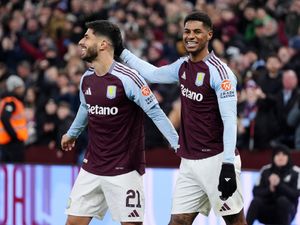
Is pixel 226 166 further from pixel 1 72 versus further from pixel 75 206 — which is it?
pixel 1 72

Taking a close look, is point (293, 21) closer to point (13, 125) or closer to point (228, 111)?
point (13, 125)

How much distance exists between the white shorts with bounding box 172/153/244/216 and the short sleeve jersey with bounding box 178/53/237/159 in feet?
0.26

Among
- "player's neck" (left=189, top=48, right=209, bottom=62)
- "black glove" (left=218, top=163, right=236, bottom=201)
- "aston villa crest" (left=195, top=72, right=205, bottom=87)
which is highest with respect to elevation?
"player's neck" (left=189, top=48, right=209, bottom=62)

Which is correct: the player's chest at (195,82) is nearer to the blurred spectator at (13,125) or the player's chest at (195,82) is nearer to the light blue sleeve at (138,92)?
the light blue sleeve at (138,92)

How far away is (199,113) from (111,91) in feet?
2.61

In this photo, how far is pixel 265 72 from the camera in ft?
50.0

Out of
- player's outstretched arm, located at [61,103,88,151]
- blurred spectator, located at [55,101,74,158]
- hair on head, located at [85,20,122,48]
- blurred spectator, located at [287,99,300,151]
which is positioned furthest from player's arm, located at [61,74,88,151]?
blurred spectator, located at [55,101,74,158]

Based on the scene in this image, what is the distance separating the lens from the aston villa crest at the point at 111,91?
932cm

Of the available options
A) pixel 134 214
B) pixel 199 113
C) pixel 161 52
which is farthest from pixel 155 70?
pixel 161 52

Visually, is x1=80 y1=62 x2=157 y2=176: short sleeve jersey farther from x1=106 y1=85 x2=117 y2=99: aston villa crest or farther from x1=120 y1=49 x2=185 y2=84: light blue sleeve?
x1=120 y1=49 x2=185 y2=84: light blue sleeve

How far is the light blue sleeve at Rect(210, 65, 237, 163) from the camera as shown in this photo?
8.76 metres

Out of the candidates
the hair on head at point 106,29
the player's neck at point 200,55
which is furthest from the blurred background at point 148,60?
the player's neck at point 200,55

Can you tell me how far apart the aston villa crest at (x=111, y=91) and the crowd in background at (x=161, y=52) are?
17.7 ft

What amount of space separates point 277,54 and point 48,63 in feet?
17.2
